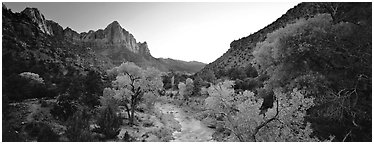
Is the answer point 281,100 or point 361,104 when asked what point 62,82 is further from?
point 361,104

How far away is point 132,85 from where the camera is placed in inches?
738

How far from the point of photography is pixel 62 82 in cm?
2070

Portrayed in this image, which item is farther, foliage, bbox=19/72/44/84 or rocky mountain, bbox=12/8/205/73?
rocky mountain, bbox=12/8/205/73

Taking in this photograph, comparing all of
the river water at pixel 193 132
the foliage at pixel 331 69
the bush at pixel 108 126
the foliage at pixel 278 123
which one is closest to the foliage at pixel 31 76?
the bush at pixel 108 126

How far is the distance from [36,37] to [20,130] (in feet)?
90.6

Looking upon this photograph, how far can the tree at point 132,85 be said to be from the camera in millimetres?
18406

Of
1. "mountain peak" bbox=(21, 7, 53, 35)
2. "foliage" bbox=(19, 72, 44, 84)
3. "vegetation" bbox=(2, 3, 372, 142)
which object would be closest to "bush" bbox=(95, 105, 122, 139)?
"vegetation" bbox=(2, 3, 372, 142)

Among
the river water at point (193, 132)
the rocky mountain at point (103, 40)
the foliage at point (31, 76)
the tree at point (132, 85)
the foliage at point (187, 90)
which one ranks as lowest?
the river water at point (193, 132)

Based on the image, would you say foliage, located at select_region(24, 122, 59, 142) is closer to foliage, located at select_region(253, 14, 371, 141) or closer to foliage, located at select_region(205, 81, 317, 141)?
foliage, located at select_region(205, 81, 317, 141)

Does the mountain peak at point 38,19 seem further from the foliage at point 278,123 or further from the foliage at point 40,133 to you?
the foliage at point 278,123

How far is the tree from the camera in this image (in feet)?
60.4

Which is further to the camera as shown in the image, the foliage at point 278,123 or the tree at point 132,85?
the tree at point 132,85

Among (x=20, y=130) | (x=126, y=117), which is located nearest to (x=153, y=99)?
(x=126, y=117)

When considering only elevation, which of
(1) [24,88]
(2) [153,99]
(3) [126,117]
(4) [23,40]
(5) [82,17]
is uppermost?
(4) [23,40]
